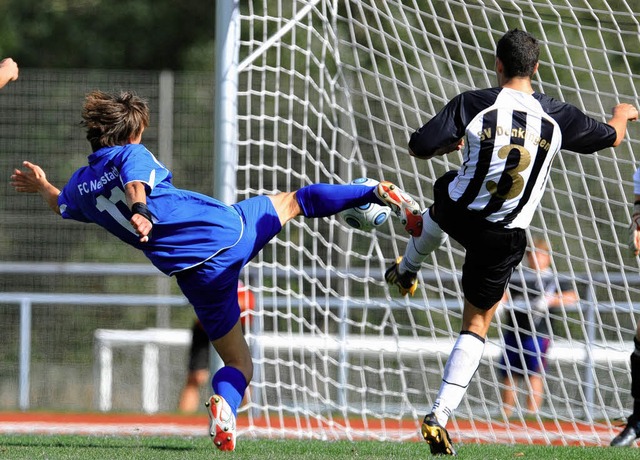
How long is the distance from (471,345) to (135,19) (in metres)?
14.0

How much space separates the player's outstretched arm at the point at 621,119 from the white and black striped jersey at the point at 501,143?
30cm

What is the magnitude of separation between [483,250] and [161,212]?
1.52 metres

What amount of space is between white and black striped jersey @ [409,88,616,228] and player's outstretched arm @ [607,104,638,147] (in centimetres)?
30

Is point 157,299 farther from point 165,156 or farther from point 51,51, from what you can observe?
point 51,51

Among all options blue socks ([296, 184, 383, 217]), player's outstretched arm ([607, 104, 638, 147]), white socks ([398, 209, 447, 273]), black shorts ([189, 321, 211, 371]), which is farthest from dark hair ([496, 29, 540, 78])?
black shorts ([189, 321, 211, 371])

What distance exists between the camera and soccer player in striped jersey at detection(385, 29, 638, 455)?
495 cm

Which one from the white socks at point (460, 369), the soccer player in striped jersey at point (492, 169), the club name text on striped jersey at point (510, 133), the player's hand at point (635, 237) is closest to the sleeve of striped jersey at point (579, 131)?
the soccer player in striped jersey at point (492, 169)

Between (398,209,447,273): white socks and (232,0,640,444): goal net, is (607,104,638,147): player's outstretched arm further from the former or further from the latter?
(232,0,640,444): goal net

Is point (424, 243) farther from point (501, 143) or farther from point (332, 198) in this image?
point (501, 143)

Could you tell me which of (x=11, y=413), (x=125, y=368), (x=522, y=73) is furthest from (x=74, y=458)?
(x=125, y=368)

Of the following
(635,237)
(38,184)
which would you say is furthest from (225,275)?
(635,237)

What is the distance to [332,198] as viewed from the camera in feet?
18.4

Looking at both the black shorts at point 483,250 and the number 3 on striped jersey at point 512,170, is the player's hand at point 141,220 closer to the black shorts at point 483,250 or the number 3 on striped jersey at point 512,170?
the black shorts at point 483,250

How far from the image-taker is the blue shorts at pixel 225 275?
5.38m
